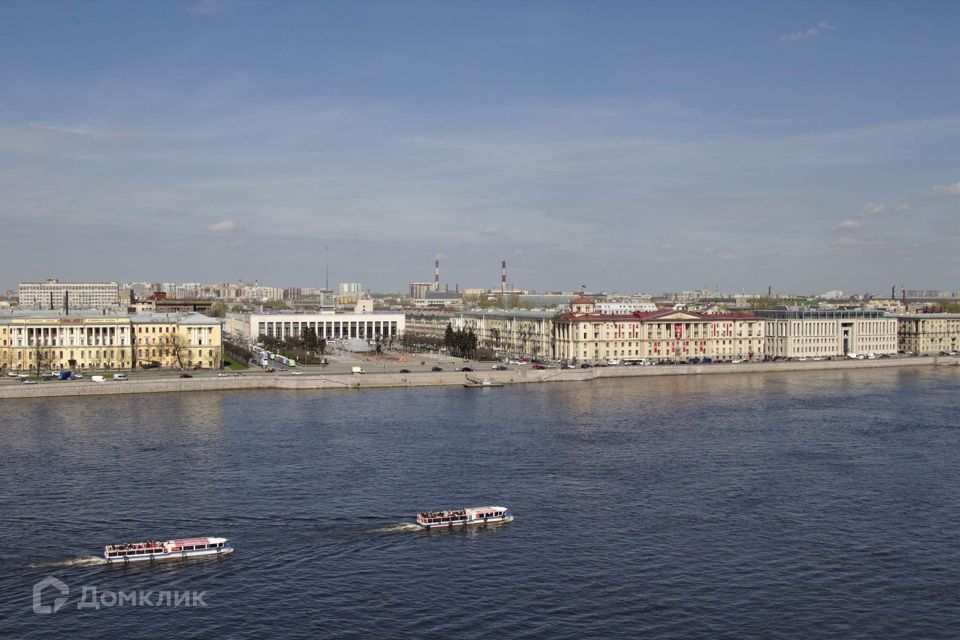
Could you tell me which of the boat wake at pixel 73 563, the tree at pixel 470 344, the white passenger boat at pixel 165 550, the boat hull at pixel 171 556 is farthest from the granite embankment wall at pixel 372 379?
the boat hull at pixel 171 556

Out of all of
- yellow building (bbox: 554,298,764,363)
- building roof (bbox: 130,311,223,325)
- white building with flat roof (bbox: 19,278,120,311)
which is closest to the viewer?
building roof (bbox: 130,311,223,325)

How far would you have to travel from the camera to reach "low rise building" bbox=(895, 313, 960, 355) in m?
67.8

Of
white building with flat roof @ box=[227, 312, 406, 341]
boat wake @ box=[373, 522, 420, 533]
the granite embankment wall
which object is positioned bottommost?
boat wake @ box=[373, 522, 420, 533]

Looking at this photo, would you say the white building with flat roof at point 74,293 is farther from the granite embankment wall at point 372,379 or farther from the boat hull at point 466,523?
the boat hull at point 466,523

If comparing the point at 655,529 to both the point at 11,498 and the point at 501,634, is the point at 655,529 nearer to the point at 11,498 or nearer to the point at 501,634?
the point at 501,634

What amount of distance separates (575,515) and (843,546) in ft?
17.1

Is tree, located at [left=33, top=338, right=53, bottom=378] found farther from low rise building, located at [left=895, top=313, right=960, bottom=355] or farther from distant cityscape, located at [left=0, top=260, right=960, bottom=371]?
low rise building, located at [left=895, top=313, right=960, bottom=355]

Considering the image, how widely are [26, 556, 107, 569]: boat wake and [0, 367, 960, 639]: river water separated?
5cm

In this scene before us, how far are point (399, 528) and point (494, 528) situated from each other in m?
1.90

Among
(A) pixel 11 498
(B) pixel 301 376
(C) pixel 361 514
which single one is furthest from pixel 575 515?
(B) pixel 301 376

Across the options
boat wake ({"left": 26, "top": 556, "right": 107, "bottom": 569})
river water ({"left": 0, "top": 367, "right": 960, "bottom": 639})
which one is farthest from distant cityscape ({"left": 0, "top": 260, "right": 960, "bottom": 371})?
→ boat wake ({"left": 26, "top": 556, "right": 107, "bottom": 569})

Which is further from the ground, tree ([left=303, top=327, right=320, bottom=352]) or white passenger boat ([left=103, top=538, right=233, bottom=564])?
tree ([left=303, top=327, right=320, bottom=352])

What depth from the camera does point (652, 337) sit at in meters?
59.3

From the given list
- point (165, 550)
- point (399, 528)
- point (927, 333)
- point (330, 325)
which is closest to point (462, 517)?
point (399, 528)
